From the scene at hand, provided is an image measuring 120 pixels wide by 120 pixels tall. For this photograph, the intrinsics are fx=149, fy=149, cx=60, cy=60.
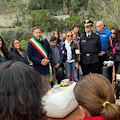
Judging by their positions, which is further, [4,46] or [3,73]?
[4,46]

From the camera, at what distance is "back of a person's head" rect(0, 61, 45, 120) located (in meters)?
0.76

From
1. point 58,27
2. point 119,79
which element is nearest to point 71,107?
point 119,79

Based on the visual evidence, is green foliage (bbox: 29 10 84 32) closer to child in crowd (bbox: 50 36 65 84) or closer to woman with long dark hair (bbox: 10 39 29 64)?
child in crowd (bbox: 50 36 65 84)

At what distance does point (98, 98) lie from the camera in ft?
3.33

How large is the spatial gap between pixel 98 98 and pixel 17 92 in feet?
1.80

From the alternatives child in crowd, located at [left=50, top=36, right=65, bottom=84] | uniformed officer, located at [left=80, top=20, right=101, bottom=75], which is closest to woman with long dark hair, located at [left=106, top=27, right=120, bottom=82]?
uniformed officer, located at [left=80, top=20, right=101, bottom=75]

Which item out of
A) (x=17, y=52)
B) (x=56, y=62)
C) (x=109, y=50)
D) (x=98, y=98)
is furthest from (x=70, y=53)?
(x=98, y=98)

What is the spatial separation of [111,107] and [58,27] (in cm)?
2785

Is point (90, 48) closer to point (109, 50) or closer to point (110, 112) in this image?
point (109, 50)

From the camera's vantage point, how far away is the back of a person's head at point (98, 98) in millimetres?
976

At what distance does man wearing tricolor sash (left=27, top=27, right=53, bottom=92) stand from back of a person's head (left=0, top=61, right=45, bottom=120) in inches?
98.6

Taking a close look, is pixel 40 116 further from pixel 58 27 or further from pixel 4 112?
pixel 58 27

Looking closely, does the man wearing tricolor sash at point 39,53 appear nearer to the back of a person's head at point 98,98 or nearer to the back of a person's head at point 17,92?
the back of a person's head at point 98,98

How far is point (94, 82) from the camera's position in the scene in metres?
1.08
